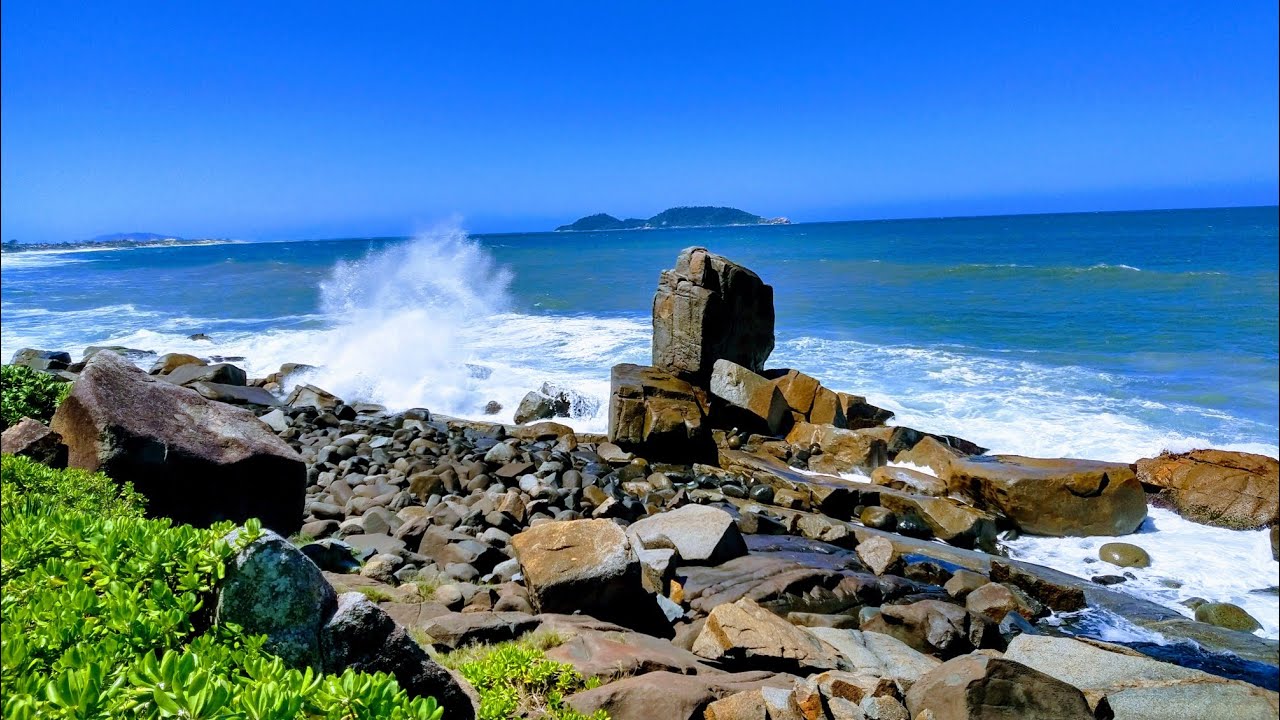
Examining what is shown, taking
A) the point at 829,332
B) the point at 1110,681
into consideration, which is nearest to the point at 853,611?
the point at 1110,681

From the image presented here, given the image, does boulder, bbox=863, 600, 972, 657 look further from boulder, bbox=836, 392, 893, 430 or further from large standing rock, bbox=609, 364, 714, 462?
boulder, bbox=836, 392, 893, 430

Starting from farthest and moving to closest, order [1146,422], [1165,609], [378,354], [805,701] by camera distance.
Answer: [378,354]
[1146,422]
[1165,609]
[805,701]

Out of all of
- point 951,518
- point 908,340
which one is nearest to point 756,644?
point 951,518

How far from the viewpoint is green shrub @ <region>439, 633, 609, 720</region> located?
4.54m

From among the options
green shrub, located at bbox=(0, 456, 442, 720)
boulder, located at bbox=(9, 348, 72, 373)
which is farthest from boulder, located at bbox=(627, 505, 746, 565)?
boulder, located at bbox=(9, 348, 72, 373)

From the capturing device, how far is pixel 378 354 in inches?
894

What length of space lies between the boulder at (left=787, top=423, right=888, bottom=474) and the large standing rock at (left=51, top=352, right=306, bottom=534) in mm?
10296

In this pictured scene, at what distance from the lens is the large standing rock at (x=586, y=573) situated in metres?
6.88

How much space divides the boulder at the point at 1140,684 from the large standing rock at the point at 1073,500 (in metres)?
5.24

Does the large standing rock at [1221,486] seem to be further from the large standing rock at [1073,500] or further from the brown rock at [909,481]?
the brown rock at [909,481]

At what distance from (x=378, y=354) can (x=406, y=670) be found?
20.0 metres

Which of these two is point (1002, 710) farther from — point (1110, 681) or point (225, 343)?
point (225, 343)

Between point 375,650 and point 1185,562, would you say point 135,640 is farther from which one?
point 1185,562

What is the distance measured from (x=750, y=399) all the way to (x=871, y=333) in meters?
14.7
